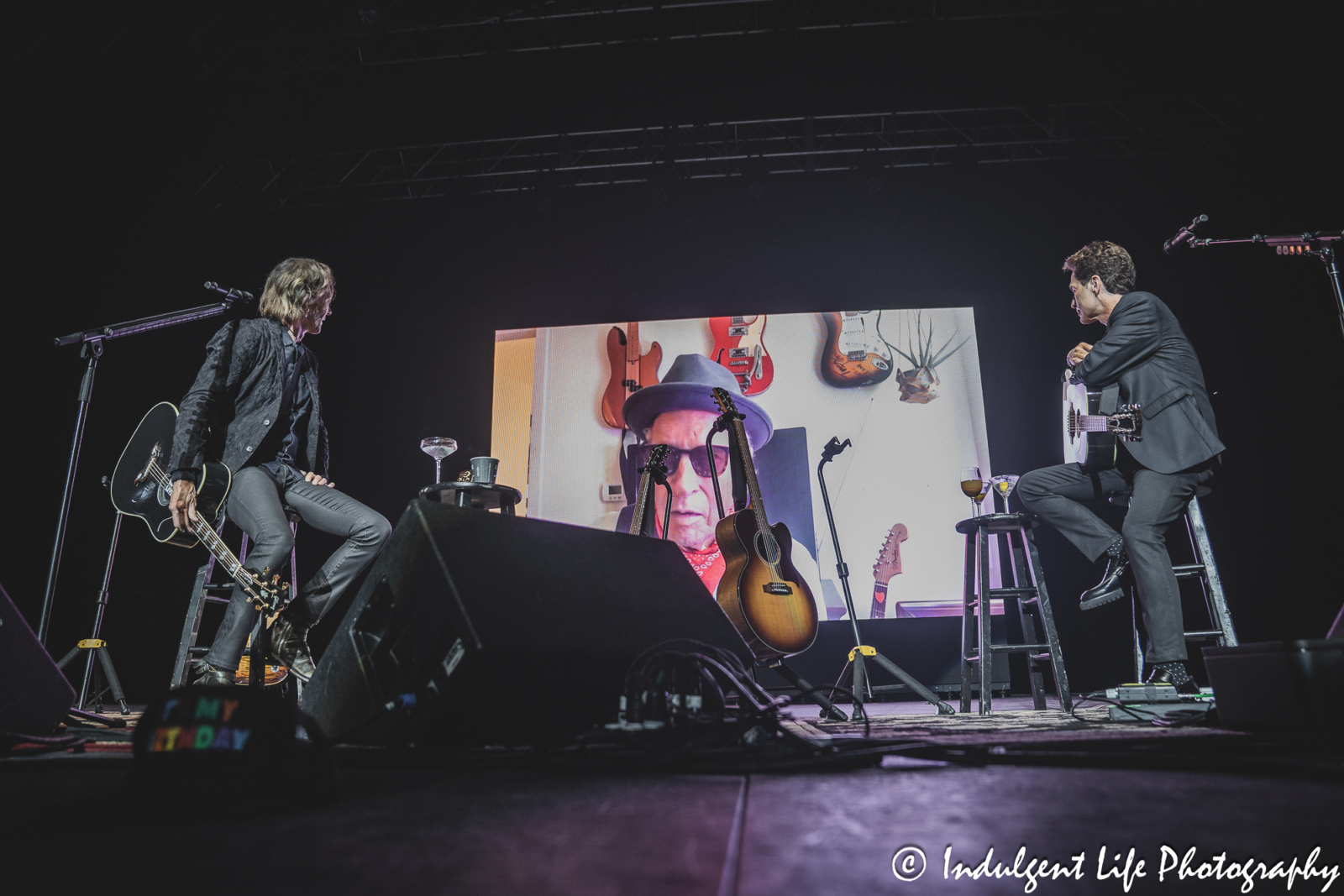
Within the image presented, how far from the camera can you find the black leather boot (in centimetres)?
296

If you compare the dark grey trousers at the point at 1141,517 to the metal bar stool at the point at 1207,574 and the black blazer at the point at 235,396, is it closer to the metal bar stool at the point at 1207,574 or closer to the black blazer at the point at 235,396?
the metal bar stool at the point at 1207,574

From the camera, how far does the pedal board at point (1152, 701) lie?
7.69ft

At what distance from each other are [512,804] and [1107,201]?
6136 millimetres

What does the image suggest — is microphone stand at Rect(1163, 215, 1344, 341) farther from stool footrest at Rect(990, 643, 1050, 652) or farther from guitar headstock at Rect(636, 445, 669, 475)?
guitar headstock at Rect(636, 445, 669, 475)

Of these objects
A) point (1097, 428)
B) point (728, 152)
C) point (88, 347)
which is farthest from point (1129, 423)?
point (88, 347)

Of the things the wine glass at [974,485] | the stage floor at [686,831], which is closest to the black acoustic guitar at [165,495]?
the stage floor at [686,831]

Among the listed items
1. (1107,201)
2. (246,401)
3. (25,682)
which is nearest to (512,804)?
(25,682)

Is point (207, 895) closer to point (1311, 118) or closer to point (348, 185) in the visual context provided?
point (348, 185)

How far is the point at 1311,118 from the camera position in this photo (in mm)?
4961

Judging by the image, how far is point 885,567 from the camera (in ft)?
15.4

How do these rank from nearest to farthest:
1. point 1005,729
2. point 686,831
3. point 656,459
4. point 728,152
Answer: point 686,831, point 1005,729, point 656,459, point 728,152

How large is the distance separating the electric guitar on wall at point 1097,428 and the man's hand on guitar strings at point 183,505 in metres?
3.29

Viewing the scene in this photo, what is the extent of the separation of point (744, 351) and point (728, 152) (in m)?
1.52

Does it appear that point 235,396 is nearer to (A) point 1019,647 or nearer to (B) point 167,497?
(B) point 167,497
